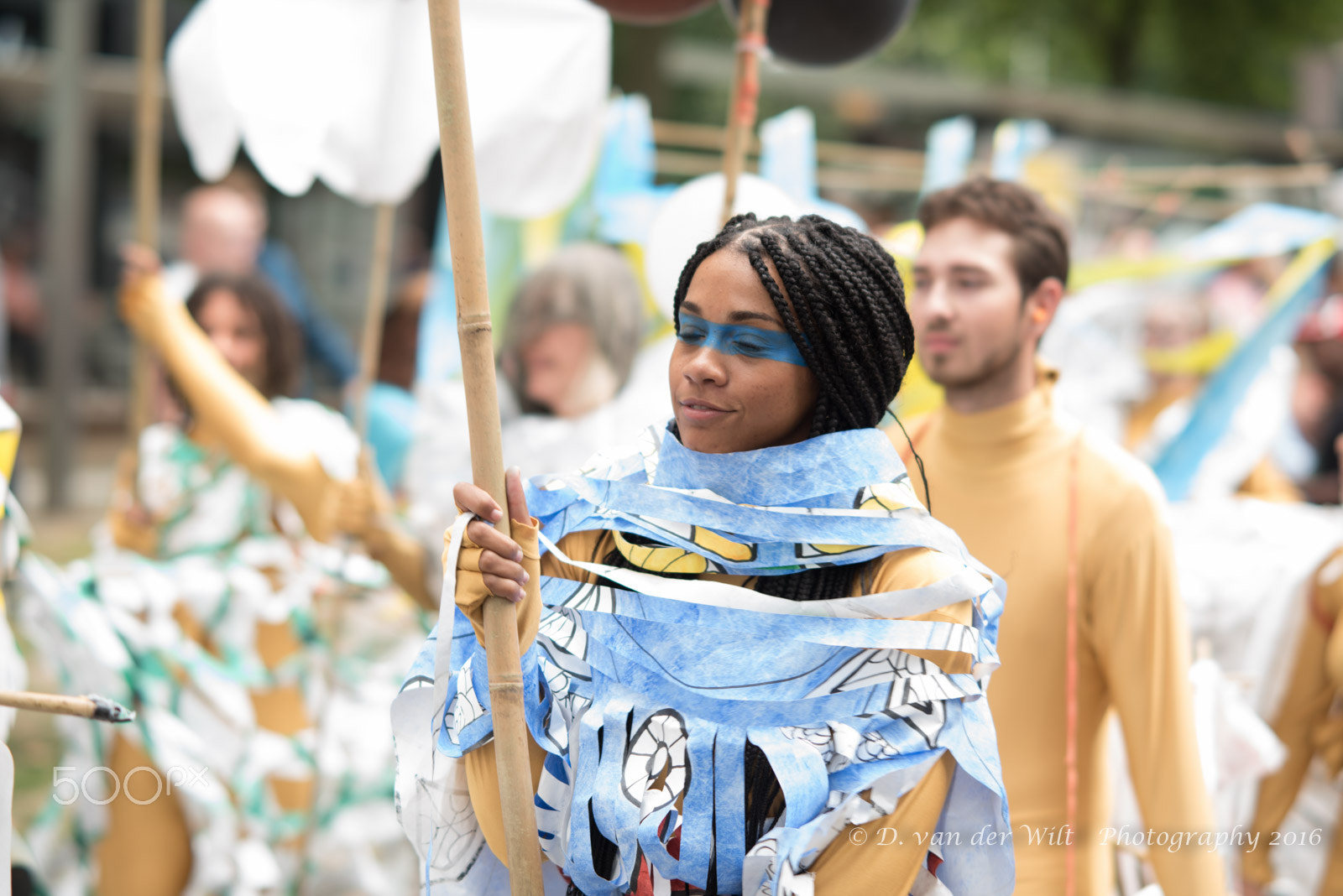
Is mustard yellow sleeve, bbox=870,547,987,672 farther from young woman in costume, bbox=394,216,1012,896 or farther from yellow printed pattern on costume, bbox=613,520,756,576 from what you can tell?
yellow printed pattern on costume, bbox=613,520,756,576

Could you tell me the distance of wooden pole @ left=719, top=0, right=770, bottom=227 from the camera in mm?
2744

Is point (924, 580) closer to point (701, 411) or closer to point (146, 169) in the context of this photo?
point (701, 411)

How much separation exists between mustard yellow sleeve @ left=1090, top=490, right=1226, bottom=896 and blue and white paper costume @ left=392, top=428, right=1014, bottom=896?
64cm

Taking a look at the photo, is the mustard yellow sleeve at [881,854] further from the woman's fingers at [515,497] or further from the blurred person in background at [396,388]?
the blurred person in background at [396,388]

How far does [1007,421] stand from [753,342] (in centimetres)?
104

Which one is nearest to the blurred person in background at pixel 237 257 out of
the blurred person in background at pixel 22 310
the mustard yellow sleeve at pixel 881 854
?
the mustard yellow sleeve at pixel 881 854

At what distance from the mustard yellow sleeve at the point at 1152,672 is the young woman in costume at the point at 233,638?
1788 millimetres

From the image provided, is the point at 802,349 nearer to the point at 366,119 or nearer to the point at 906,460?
the point at 906,460

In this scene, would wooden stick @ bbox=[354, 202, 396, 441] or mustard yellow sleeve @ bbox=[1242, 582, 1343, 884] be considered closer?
wooden stick @ bbox=[354, 202, 396, 441]

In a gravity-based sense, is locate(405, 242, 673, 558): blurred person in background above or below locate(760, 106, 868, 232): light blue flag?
below

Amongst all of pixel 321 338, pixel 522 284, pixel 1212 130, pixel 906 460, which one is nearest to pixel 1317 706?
pixel 906 460


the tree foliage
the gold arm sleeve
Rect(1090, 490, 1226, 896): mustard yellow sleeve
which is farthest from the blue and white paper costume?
the tree foliage

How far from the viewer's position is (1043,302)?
8.89ft

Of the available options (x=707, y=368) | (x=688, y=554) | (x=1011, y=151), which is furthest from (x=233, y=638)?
(x=1011, y=151)
